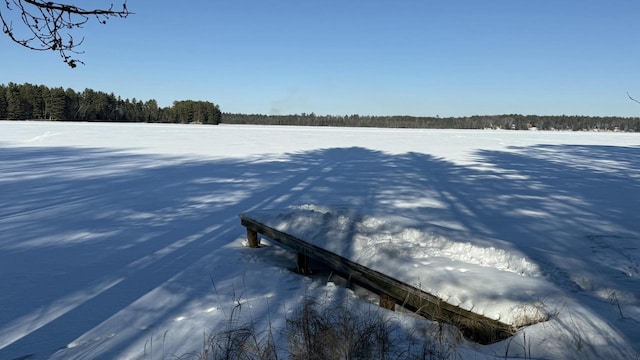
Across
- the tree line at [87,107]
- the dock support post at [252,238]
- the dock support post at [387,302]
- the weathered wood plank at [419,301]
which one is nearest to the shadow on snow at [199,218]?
the dock support post at [252,238]

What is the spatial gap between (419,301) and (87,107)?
4294 inches

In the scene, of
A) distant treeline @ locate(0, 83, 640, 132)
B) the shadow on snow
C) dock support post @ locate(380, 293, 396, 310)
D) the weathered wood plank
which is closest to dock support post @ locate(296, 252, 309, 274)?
the weathered wood plank

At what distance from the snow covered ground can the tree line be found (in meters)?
88.6

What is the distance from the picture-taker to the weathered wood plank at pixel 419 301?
3.18 metres

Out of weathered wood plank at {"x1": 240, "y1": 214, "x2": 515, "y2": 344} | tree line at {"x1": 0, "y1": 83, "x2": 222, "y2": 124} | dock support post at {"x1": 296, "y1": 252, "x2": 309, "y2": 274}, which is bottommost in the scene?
dock support post at {"x1": 296, "y1": 252, "x2": 309, "y2": 274}

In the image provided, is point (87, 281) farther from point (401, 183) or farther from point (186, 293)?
point (401, 183)

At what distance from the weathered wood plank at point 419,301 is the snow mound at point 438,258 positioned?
0.07 meters

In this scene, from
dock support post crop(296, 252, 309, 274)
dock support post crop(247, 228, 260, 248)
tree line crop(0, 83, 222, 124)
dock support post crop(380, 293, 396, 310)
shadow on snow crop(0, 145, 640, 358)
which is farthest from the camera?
tree line crop(0, 83, 222, 124)

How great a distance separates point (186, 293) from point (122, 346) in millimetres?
1127

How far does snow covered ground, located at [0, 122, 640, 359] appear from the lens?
333 centimetres

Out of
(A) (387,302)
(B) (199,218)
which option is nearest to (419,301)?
(A) (387,302)

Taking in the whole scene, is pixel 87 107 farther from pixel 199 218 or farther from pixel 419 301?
pixel 419 301

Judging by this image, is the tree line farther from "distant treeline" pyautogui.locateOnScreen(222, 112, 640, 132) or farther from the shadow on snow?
the shadow on snow

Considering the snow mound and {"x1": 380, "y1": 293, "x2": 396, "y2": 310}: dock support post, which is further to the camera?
{"x1": 380, "y1": 293, "x2": 396, "y2": 310}: dock support post
